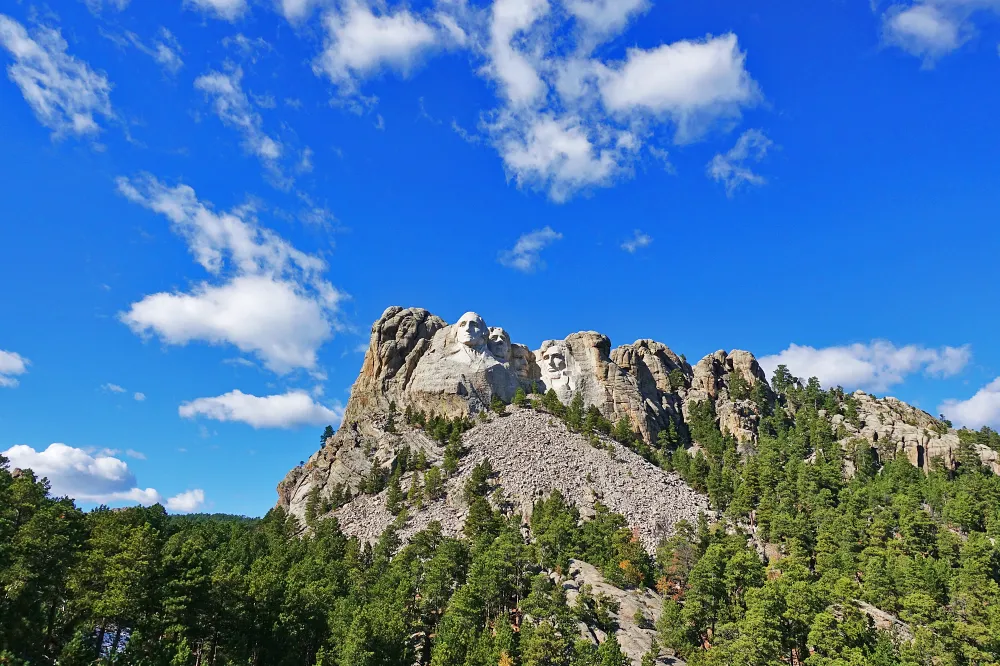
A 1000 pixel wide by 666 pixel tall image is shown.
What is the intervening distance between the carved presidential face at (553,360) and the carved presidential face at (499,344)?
9.62m

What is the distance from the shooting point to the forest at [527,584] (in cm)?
4541

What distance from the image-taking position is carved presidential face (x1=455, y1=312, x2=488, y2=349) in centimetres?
14412

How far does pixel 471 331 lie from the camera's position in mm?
145125

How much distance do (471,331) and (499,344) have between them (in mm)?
8331

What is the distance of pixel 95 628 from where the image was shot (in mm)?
45000

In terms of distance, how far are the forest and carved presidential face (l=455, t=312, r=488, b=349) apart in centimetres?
4997

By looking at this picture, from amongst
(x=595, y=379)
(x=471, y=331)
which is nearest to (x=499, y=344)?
(x=471, y=331)

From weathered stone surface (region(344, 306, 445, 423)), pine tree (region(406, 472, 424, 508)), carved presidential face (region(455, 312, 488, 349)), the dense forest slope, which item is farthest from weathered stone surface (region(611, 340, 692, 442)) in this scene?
pine tree (region(406, 472, 424, 508))

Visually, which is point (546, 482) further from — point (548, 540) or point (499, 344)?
point (499, 344)

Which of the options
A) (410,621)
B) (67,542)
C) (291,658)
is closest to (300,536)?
(410,621)

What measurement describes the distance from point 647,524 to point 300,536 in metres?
57.2

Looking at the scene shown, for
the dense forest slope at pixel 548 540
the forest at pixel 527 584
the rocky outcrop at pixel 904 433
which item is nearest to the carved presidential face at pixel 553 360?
the dense forest slope at pixel 548 540

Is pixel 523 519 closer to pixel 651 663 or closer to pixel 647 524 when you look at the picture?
pixel 647 524

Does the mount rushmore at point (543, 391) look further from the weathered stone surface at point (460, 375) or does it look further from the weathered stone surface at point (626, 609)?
the weathered stone surface at point (626, 609)
